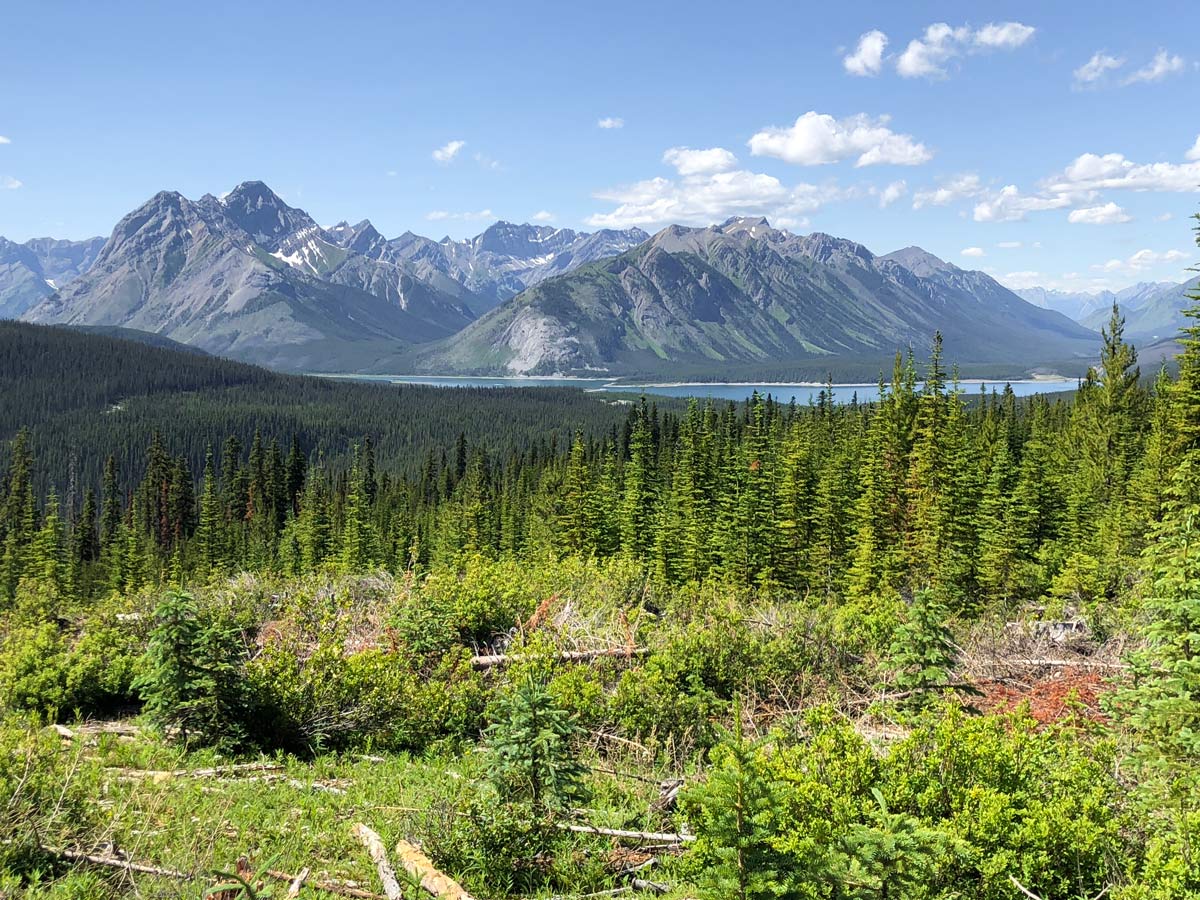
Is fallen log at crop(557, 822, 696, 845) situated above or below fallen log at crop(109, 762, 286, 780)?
above

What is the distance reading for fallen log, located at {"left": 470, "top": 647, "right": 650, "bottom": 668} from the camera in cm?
1266

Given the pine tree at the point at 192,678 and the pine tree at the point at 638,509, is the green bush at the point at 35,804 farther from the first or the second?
the pine tree at the point at 638,509

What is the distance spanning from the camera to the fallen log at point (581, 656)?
41.5 feet

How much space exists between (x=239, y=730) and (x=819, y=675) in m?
8.89

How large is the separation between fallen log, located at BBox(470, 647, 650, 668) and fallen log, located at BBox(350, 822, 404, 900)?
17.4 feet

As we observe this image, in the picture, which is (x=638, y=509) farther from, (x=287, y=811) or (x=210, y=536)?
(x=210, y=536)

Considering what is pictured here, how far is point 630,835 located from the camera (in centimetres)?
702

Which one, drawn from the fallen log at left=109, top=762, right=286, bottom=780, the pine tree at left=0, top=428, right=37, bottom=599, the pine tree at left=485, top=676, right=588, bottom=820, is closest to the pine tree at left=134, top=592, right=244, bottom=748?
the fallen log at left=109, top=762, right=286, bottom=780

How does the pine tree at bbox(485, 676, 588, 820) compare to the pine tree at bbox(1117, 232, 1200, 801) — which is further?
the pine tree at bbox(1117, 232, 1200, 801)

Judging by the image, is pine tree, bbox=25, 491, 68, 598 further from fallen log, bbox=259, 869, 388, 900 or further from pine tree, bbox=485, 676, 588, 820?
pine tree, bbox=485, 676, 588, 820

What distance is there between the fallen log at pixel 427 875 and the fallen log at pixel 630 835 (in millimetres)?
1290

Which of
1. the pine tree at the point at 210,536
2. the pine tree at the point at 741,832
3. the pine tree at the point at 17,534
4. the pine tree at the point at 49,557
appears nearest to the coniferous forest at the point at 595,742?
the pine tree at the point at 741,832

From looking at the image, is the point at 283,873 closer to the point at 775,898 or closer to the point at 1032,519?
the point at 775,898

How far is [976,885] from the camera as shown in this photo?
5910 millimetres
